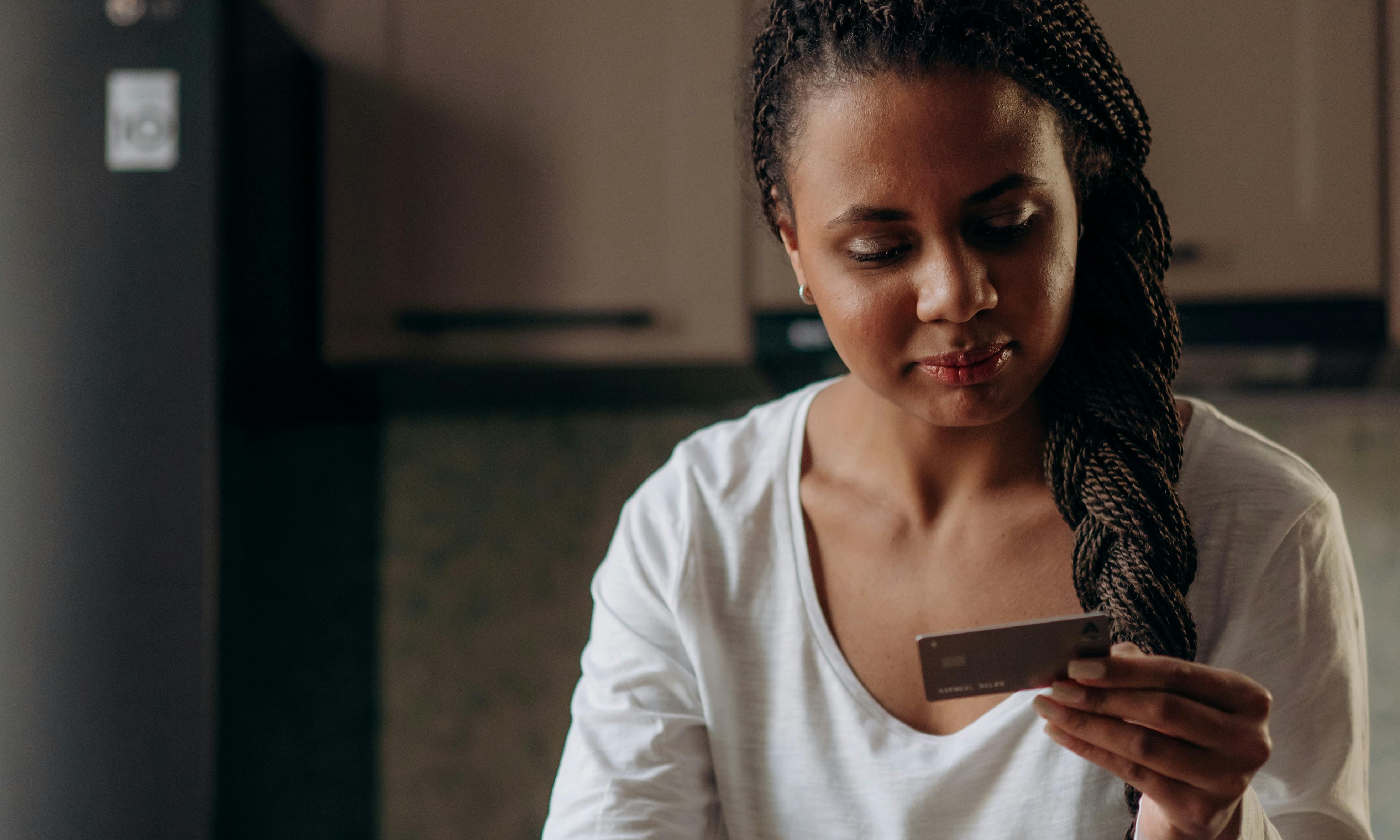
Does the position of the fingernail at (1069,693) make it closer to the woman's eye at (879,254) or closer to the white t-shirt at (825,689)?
the white t-shirt at (825,689)

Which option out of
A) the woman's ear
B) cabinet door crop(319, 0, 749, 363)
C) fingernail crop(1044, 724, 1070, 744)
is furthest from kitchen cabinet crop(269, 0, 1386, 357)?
fingernail crop(1044, 724, 1070, 744)

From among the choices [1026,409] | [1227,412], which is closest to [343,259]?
[1026,409]

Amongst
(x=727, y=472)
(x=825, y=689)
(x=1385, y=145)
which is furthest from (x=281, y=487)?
(x=1385, y=145)

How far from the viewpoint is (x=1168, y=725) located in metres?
0.59

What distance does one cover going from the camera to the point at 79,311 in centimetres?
121

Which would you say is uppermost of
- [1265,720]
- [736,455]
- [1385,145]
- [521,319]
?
[1385,145]

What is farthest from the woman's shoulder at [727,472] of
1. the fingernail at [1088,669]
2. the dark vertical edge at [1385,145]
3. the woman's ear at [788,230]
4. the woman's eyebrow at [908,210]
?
the dark vertical edge at [1385,145]

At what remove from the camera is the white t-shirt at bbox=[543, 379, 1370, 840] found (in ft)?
2.59

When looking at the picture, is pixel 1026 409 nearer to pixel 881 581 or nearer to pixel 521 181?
pixel 881 581

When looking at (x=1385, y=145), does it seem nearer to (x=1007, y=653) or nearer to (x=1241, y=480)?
(x=1241, y=480)

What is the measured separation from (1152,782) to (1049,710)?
9 cm

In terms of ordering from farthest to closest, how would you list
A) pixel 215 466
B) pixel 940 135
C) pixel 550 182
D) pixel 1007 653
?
pixel 550 182, pixel 215 466, pixel 940 135, pixel 1007 653

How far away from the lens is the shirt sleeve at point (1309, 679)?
772mm

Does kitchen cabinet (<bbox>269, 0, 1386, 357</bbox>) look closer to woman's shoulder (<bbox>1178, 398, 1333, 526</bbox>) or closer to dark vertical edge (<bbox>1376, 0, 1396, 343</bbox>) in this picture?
dark vertical edge (<bbox>1376, 0, 1396, 343</bbox>)
